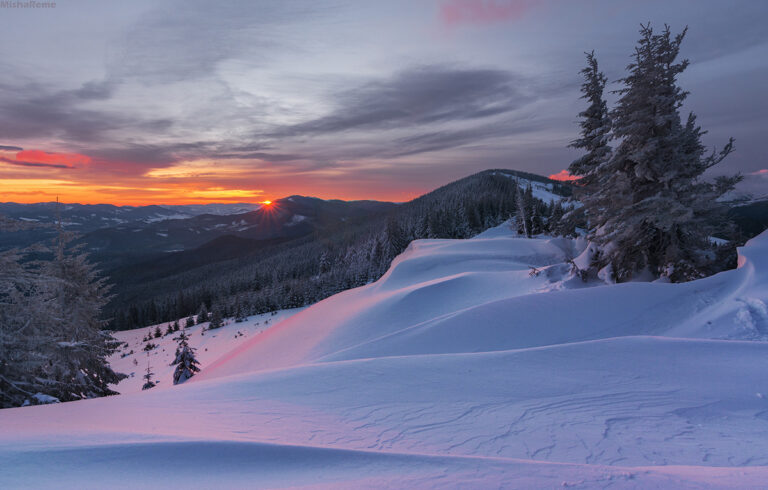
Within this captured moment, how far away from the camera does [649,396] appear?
484cm

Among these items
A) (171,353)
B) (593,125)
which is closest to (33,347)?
(593,125)

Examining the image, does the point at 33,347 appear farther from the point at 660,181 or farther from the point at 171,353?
the point at 171,353

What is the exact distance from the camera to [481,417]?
457cm

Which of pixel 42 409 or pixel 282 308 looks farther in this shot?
pixel 282 308

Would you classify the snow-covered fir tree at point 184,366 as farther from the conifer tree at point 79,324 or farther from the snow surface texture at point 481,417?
the snow surface texture at point 481,417

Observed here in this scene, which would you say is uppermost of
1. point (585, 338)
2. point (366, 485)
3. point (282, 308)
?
point (366, 485)

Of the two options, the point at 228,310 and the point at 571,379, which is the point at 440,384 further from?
the point at 228,310

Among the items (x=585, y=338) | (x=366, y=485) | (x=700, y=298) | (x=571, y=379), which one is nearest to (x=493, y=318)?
(x=585, y=338)

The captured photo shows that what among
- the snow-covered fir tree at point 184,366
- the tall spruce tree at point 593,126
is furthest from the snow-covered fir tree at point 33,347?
the tall spruce tree at point 593,126

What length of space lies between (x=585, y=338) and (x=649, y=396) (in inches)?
185

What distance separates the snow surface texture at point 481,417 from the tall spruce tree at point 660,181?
2.27m

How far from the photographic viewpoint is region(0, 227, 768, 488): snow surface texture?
295 cm

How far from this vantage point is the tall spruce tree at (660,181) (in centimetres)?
1172

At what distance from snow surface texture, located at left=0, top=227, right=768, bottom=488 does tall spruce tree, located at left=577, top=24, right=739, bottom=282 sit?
2.27 meters
